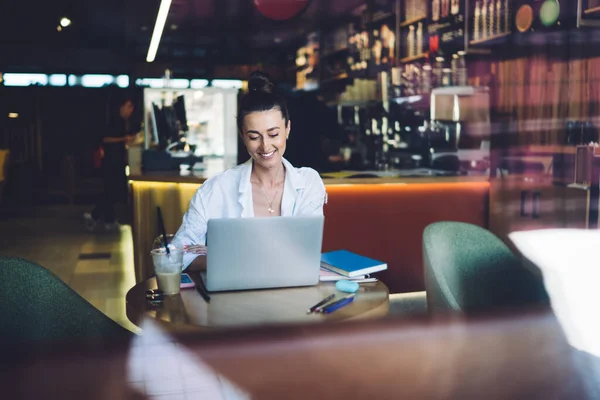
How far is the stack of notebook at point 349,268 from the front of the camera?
6.38 ft

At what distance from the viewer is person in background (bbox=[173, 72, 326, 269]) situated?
7.66ft

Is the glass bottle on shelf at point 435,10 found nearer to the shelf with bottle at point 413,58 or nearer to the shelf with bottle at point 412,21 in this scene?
the shelf with bottle at point 412,21

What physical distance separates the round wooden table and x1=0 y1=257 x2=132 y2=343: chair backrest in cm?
12

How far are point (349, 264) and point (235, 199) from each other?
1.90ft

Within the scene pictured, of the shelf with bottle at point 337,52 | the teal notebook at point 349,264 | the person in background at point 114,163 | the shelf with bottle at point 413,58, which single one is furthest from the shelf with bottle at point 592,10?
the person in background at point 114,163

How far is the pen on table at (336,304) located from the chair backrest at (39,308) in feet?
1.76

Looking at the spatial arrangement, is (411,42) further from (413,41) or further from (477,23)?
(477,23)

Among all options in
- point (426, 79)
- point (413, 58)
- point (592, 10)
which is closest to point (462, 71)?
point (426, 79)

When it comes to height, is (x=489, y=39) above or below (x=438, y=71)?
above

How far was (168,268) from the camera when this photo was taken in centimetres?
177

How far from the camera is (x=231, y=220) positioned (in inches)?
63.6

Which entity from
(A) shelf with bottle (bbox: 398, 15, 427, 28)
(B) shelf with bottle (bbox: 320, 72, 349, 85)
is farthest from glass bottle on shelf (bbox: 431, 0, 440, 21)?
(B) shelf with bottle (bbox: 320, 72, 349, 85)

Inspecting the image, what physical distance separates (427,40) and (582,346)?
5415 mm

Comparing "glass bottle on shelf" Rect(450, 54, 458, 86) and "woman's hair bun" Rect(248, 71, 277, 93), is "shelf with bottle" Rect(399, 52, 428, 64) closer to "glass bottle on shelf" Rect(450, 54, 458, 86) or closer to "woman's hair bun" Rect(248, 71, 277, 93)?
"glass bottle on shelf" Rect(450, 54, 458, 86)
